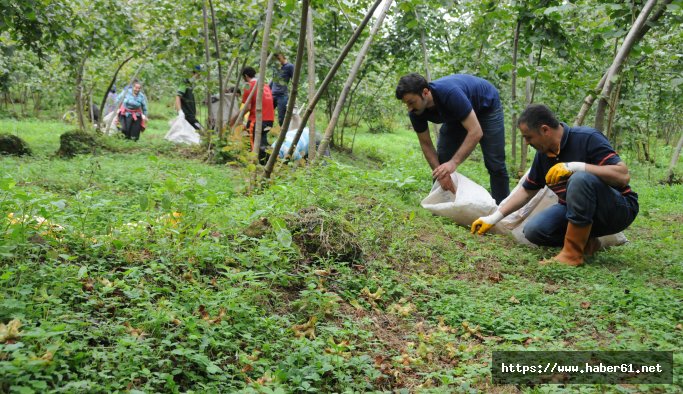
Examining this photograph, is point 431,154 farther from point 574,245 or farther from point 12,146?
point 12,146

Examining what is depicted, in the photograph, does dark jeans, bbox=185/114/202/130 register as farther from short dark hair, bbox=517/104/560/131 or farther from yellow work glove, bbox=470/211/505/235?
short dark hair, bbox=517/104/560/131

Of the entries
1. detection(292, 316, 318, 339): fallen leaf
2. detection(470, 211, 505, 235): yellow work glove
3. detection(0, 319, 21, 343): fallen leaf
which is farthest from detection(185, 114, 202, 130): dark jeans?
detection(0, 319, 21, 343): fallen leaf

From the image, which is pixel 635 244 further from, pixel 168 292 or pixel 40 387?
pixel 40 387

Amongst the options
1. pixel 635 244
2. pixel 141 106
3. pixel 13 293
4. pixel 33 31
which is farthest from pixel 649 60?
pixel 141 106

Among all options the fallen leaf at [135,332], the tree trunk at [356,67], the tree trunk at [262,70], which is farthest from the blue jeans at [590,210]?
the fallen leaf at [135,332]

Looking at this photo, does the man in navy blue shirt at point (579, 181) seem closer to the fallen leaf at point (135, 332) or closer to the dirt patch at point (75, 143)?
the fallen leaf at point (135, 332)

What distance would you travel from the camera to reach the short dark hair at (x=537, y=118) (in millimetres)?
3738

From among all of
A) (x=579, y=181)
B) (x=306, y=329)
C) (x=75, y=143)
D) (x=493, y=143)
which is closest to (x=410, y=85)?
(x=493, y=143)

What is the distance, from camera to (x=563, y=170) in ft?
12.1

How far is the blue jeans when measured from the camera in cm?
363

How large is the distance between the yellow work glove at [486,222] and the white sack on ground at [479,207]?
4.1 inches

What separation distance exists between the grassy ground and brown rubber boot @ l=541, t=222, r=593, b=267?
135mm

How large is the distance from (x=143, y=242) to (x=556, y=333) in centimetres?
211

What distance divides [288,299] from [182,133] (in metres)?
9.00
